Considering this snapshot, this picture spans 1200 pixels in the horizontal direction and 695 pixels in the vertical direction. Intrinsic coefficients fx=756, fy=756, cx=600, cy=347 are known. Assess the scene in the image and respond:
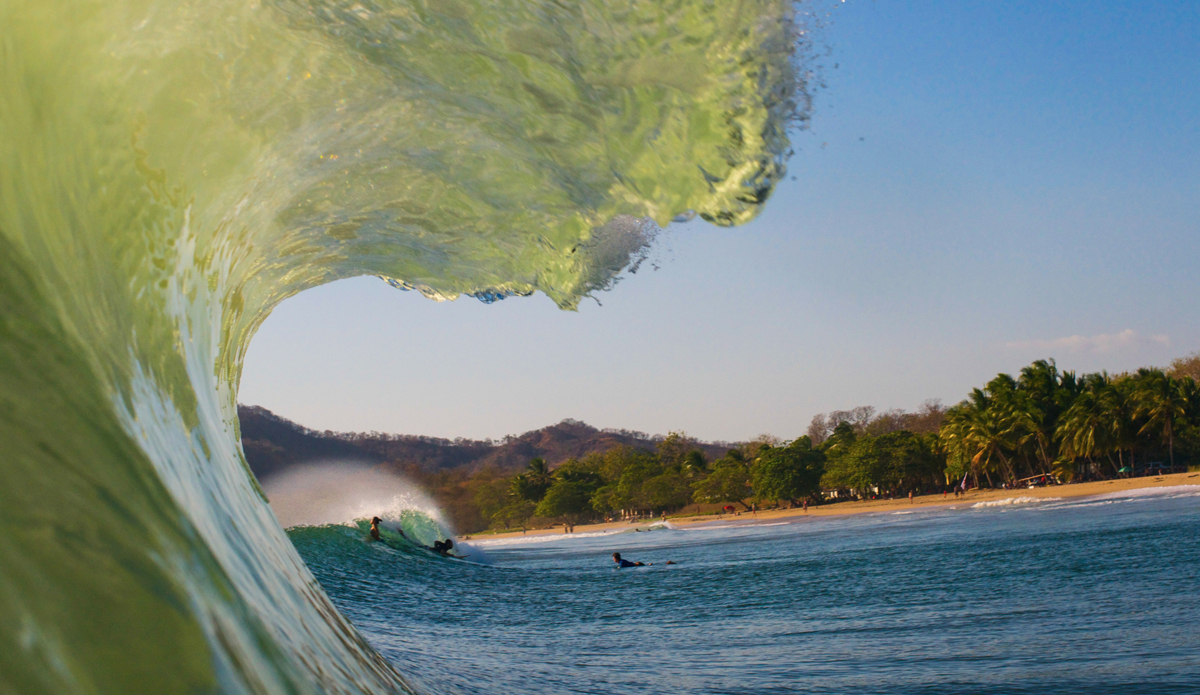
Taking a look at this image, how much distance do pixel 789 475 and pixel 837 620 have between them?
60132mm

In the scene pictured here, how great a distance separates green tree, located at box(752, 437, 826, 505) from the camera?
68.6 metres

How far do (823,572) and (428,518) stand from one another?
30.6 meters

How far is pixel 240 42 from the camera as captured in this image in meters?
3.64

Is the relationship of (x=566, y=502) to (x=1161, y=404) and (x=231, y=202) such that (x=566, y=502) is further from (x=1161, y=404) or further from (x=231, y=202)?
(x=231, y=202)

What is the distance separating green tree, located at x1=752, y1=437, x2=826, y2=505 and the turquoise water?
1827 inches

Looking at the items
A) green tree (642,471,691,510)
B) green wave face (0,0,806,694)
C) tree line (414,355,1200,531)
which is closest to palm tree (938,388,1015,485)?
tree line (414,355,1200,531)

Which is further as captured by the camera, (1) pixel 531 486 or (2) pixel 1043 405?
(1) pixel 531 486

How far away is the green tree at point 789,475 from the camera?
6862 centimetres

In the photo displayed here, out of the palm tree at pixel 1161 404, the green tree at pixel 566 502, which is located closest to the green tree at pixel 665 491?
the green tree at pixel 566 502

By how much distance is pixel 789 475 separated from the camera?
6819 centimetres

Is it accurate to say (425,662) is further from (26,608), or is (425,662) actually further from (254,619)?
(26,608)

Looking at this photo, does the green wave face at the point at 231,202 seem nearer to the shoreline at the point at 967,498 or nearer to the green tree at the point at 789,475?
the shoreline at the point at 967,498

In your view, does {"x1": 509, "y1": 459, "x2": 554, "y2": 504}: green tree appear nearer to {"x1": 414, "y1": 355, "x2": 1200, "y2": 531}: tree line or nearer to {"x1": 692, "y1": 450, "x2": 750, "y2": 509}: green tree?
{"x1": 414, "y1": 355, "x2": 1200, "y2": 531}: tree line

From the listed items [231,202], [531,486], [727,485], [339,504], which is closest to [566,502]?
[531,486]
